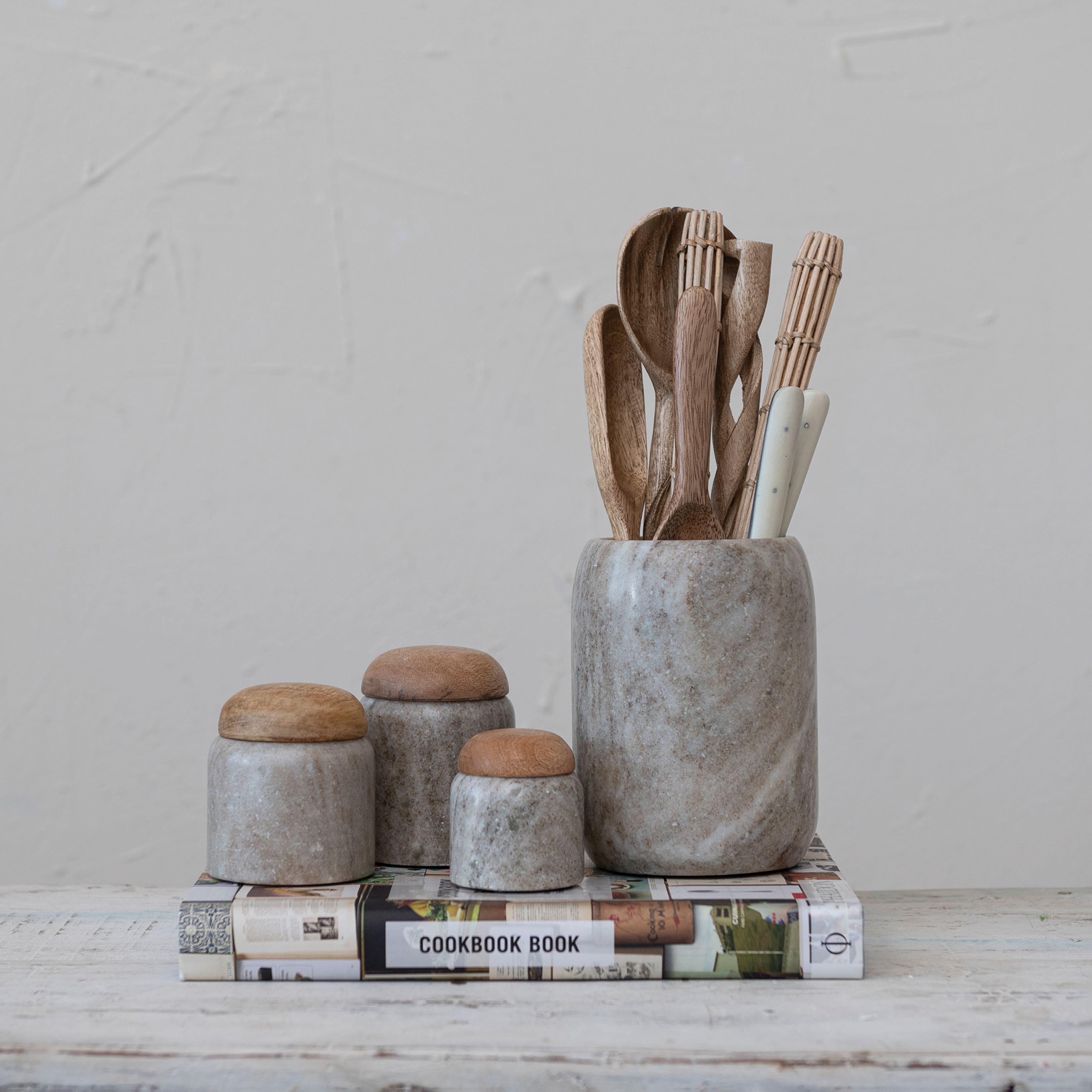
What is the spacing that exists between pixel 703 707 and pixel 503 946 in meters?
0.12

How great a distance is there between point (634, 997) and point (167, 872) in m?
0.67

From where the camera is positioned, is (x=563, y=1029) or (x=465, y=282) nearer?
(x=563, y=1029)

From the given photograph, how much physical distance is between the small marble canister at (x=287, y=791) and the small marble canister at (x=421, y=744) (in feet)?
0.12

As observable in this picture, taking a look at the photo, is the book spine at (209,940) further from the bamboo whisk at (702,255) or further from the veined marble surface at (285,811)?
the bamboo whisk at (702,255)

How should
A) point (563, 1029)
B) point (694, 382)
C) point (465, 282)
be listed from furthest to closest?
point (465, 282) → point (694, 382) → point (563, 1029)

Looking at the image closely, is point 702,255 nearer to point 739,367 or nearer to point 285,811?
point 739,367

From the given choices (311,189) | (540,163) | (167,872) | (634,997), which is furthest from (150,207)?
(634,997)

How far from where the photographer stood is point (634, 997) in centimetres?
41

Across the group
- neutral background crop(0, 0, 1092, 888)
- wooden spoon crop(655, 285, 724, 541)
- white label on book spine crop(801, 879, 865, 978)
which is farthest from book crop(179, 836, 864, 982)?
neutral background crop(0, 0, 1092, 888)

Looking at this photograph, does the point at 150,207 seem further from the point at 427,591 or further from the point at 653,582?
the point at 653,582

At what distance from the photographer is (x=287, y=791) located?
451 millimetres

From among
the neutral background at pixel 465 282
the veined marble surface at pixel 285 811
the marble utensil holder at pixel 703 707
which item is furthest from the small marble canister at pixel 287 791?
the neutral background at pixel 465 282

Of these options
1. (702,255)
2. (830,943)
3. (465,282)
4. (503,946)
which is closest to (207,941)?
(503,946)

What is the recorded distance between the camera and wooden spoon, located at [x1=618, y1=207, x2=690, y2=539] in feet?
1.65
